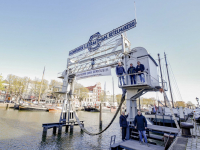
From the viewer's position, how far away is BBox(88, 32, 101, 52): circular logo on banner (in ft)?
39.2

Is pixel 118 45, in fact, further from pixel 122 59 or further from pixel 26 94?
pixel 26 94

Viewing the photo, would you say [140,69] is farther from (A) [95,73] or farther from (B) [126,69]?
(A) [95,73]

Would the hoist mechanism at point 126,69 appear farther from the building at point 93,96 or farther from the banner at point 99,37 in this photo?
the building at point 93,96

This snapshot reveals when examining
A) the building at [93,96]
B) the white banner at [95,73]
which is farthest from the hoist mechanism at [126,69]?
the building at [93,96]

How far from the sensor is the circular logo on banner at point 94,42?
1196 centimetres

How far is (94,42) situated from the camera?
12297mm

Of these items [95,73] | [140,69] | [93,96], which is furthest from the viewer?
[93,96]

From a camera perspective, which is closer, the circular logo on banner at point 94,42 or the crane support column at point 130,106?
the crane support column at point 130,106

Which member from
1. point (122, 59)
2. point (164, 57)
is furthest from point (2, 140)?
point (164, 57)

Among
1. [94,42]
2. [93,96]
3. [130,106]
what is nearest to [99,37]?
[94,42]

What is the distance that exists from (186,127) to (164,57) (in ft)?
102

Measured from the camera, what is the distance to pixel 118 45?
10.1 m

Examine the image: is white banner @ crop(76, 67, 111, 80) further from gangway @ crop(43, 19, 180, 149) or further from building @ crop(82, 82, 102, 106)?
building @ crop(82, 82, 102, 106)

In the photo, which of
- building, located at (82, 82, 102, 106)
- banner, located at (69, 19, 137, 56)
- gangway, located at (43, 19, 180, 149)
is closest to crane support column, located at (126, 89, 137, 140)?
gangway, located at (43, 19, 180, 149)
